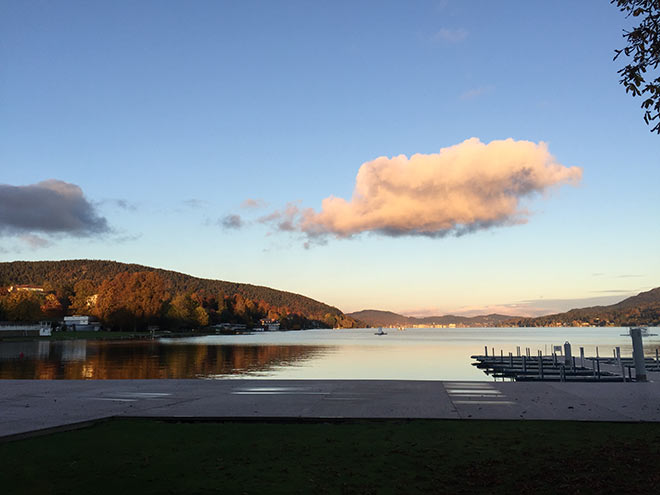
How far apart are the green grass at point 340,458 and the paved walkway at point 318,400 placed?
1064 millimetres

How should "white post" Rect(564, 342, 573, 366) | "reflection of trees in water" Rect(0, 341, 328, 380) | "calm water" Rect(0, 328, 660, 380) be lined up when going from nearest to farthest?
1. "white post" Rect(564, 342, 573, 366)
2. "reflection of trees in water" Rect(0, 341, 328, 380)
3. "calm water" Rect(0, 328, 660, 380)

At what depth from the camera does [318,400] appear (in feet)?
47.7

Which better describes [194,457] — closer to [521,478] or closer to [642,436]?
[521,478]

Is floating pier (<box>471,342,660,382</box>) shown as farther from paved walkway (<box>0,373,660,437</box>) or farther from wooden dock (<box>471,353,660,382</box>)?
paved walkway (<box>0,373,660,437</box>)

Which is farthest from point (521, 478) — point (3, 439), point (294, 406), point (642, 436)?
point (3, 439)

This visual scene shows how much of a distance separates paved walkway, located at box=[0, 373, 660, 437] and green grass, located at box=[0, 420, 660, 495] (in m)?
1.06

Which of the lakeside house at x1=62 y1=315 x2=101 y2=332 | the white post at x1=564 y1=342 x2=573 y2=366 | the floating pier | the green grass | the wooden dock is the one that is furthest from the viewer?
the lakeside house at x1=62 y1=315 x2=101 y2=332

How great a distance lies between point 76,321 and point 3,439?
6514 inches

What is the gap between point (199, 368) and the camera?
149 feet

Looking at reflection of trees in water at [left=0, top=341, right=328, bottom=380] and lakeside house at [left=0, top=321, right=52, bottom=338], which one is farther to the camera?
lakeside house at [left=0, top=321, right=52, bottom=338]

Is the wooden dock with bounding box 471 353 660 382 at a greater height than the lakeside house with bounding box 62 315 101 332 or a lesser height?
lesser

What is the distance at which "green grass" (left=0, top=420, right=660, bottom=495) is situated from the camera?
677 cm

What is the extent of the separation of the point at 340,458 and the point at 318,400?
6335 millimetres

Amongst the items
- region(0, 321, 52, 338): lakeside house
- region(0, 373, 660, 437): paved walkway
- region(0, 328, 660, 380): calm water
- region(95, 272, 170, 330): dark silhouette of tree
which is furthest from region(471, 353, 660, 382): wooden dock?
region(95, 272, 170, 330): dark silhouette of tree
